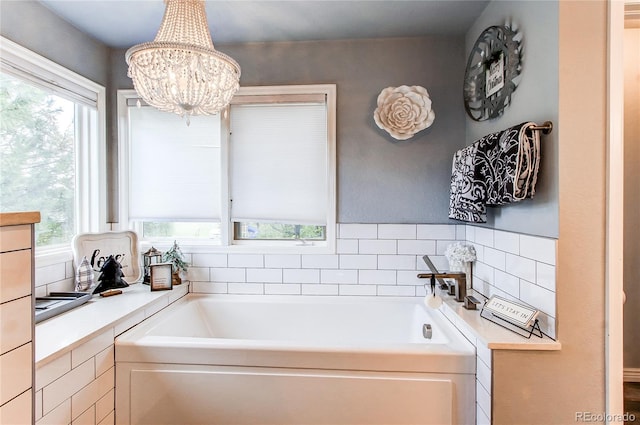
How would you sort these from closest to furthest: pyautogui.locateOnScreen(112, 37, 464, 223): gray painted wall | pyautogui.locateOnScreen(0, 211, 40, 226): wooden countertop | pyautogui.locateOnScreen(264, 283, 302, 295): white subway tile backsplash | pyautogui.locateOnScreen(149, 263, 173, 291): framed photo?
pyautogui.locateOnScreen(0, 211, 40, 226): wooden countertop, pyautogui.locateOnScreen(149, 263, 173, 291): framed photo, pyautogui.locateOnScreen(112, 37, 464, 223): gray painted wall, pyautogui.locateOnScreen(264, 283, 302, 295): white subway tile backsplash

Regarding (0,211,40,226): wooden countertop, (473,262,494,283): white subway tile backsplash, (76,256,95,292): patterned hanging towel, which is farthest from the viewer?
(76,256,95,292): patterned hanging towel

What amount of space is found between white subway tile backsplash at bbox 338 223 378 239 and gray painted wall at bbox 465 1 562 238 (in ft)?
2.54

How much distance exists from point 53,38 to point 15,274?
1904mm

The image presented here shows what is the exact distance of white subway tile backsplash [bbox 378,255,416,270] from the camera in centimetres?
210

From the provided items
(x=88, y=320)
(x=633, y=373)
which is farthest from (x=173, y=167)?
(x=633, y=373)

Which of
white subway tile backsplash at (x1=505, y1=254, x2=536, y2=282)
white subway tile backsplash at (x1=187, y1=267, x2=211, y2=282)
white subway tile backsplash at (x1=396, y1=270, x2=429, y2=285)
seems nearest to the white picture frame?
white subway tile backsplash at (x1=187, y1=267, x2=211, y2=282)

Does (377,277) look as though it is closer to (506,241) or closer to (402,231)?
(402,231)

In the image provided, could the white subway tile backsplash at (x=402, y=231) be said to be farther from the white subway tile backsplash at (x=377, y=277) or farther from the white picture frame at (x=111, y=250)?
the white picture frame at (x=111, y=250)

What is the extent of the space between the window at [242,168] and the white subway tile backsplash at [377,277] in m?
0.31

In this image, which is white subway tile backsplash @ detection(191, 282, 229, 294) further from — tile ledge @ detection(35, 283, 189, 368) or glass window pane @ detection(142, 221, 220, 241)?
glass window pane @ detection(142, 221, 220, 241)

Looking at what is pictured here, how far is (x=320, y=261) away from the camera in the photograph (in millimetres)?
2137

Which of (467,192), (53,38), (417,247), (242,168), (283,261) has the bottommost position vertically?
(283,261)

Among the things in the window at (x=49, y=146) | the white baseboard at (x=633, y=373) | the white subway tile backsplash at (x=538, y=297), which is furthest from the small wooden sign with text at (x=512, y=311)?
the window at (x=49, y=146)

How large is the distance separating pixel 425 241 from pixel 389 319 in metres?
0.59
